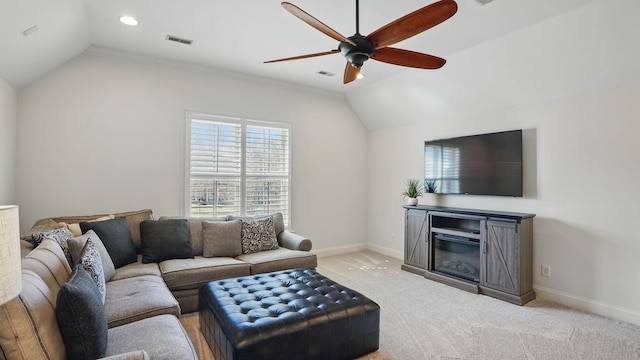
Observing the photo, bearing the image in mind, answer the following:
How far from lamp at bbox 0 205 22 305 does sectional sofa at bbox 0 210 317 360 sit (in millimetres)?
290

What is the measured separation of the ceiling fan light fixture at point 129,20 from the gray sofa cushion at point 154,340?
9.06ft

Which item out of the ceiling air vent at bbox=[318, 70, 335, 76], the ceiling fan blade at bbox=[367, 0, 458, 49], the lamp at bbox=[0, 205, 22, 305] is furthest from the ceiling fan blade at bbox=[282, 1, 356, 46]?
the ceiling air vent at bbox=[318, 70, 335, 76]

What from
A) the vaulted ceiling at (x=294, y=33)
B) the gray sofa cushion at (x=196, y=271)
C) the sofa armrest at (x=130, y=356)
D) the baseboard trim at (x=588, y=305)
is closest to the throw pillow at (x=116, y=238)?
the gray sofa cushion at (x=196, y=271)

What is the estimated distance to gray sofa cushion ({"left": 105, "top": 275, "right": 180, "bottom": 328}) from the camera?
2061 millimetres

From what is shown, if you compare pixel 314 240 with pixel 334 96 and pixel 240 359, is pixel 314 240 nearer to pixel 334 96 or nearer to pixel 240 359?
pixel 334 96

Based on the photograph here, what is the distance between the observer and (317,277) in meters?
3.01

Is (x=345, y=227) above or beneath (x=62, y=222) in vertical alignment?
beneath

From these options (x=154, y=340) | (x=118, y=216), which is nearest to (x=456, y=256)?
(x=154, y=340)

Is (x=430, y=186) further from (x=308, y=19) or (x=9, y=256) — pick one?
(x=9, y=256)

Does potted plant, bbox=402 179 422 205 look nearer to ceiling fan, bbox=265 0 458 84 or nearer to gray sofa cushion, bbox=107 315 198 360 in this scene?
ceiling fan, bbox=265 0 458 84

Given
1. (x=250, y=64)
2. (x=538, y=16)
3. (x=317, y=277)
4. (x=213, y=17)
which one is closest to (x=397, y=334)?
(x=317, y=277)

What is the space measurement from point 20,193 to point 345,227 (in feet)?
14.7

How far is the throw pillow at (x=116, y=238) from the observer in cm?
304

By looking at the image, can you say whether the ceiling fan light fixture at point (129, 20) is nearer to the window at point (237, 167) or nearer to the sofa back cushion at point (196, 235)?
the window at point (237, 167)
